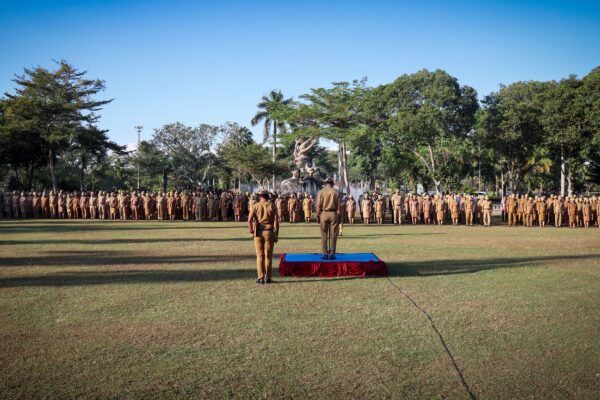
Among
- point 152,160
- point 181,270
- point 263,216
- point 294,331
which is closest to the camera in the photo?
point 294,331

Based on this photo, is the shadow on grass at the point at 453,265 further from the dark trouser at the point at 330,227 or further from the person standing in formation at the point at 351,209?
the person standing in formation at the point at 351,209

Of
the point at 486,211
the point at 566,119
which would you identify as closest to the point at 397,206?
the point at 486,211

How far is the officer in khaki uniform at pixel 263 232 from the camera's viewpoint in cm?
912

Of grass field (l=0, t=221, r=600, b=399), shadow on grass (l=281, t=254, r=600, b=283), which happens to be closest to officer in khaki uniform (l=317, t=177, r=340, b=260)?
shadow on grass (l=281, t=254, r=600, b=283)

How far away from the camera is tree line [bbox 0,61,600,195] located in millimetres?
31422

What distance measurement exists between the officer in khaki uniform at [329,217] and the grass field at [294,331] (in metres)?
1.21

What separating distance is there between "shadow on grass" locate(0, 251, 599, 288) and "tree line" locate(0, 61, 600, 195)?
17811 millimetres

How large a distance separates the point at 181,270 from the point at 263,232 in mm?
2533

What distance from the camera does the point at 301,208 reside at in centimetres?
2756

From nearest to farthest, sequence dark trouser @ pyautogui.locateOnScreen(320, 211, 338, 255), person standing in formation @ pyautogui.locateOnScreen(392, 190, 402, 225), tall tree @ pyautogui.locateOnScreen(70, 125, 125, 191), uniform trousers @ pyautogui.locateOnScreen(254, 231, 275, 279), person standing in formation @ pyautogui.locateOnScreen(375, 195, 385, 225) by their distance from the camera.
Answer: uniform trousers @ pyautogui.locateOnScreen(254, 231, 275, 279) → dark trouser @ pyautogui.locateOnScreen(320, 211, 338, 255) → person standing in formation @ pyautogui.locateOnScreen(392, 190, 402, 225) → person standing in formation @ pyautogui.locateOnScreen(375, 195, 385, 225) → tall tree @ pyautogui.locateOnScreen(70, 125, 125, 191)

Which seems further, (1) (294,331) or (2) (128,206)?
(2) (128,206)

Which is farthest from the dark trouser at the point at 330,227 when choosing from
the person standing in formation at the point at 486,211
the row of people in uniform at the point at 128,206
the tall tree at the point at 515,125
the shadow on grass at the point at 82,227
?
the tall tree at the point at 515,125

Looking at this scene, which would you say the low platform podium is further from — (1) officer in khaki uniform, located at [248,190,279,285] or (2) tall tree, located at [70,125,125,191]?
(2) tall tree, located at [70,125,125,191]

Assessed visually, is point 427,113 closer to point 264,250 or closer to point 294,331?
point 264,250
